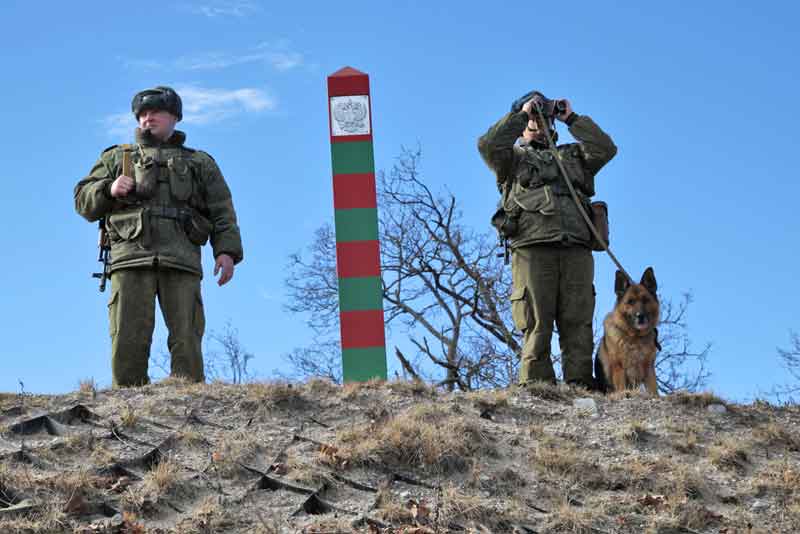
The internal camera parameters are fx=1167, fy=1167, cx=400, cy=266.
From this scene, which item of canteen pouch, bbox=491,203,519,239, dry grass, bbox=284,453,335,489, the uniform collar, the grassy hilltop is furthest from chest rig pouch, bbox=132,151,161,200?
dry grass, bbox=284,453,335,489

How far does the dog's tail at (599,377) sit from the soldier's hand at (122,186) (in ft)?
13.0

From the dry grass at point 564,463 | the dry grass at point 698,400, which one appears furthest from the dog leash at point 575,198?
the dry grass at point 564,463

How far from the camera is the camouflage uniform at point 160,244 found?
8.75 meters

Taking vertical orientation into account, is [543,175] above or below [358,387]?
above

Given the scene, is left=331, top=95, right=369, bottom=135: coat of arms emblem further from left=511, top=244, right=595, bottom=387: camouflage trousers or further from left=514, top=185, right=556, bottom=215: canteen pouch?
left=511, top=244, right=595, bottom=387: camouflage trousers

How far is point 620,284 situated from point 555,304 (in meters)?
0.66

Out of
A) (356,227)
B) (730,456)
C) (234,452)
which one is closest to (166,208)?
(356,227)

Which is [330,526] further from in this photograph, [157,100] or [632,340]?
[157,100]

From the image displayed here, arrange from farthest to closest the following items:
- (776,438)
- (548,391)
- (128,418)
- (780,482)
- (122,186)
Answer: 1. (122,186)
2. (548,391)
3. (776,438)
4. (128,418)
5. (780,482)

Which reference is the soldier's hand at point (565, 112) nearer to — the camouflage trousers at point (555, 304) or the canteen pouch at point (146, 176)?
the camouflage trousers at point (555, 304)

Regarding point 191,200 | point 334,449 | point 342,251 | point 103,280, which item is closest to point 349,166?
point 342,251

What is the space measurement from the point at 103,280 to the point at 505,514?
13.5 ft

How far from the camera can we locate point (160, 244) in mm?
8789

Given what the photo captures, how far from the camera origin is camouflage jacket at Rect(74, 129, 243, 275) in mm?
8789
